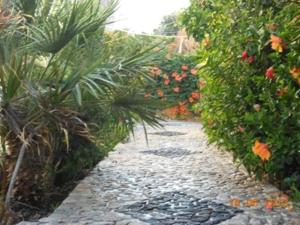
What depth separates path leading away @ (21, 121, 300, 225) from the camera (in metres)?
3.18

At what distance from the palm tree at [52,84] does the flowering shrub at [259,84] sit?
33.8 inches

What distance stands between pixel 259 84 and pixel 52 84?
1.73 metres

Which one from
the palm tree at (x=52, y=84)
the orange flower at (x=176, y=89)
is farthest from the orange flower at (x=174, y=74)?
the palm tree at (x=52, y=84)

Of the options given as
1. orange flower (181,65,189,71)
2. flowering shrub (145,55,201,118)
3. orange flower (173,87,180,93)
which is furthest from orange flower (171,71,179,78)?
orange flower (173,87,180,93)

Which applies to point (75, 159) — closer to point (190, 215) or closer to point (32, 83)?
point (32, 83)

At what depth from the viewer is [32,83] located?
10.9 ft

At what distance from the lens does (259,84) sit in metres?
3.70

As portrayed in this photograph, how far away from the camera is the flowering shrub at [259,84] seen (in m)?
3.39

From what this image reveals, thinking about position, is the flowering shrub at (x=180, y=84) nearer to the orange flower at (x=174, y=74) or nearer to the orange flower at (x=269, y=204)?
the orange flower at (x=174, y=74)

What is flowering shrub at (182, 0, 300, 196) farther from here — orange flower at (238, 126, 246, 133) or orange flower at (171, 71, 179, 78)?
orange flower at (171, 71, 179, 78)

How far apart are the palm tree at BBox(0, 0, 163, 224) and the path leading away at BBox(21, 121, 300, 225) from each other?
487mm

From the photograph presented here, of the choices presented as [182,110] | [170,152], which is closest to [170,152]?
[170,152]

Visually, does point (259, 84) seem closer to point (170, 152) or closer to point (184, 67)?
point (170, 152)

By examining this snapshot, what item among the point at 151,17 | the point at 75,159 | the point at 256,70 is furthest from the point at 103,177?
the point at 151,17
